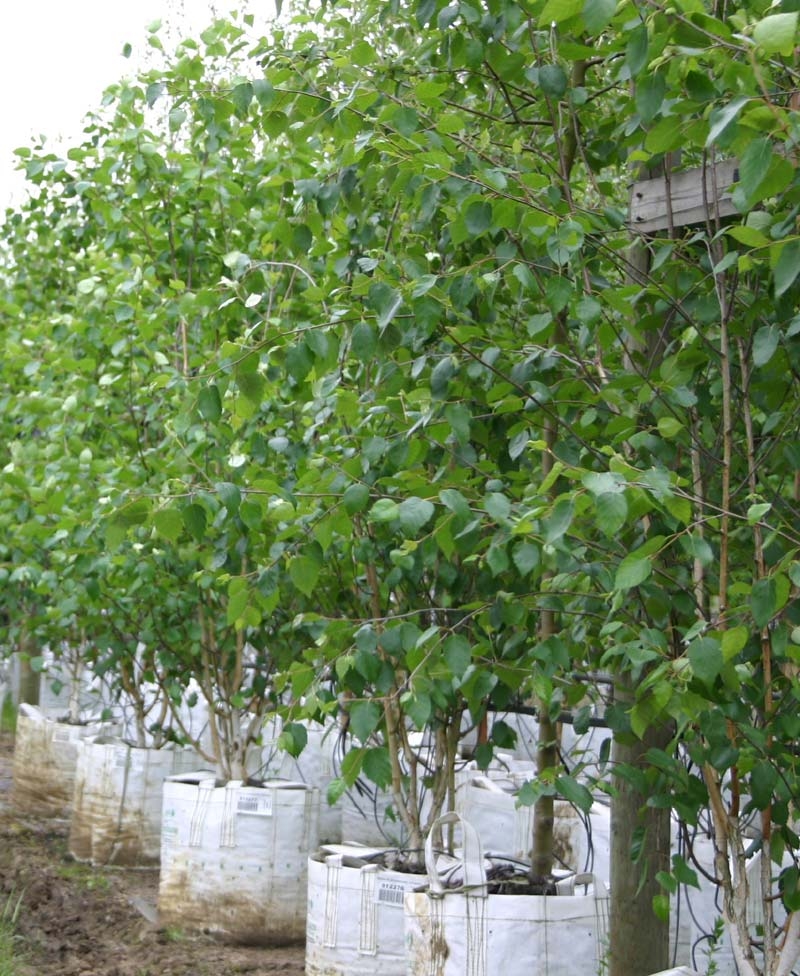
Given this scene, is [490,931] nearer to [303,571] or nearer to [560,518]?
[303,571]

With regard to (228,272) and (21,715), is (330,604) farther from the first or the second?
(21,715)

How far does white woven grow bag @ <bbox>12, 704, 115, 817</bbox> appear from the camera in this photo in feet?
24.3

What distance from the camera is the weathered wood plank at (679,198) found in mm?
2682

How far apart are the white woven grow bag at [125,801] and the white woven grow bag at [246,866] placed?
1153 millimetres

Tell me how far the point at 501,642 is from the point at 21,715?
513 cm

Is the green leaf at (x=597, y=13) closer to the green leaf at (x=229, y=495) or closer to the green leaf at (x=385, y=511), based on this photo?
the green leaf at (x=385, y=511)

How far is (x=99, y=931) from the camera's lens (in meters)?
5.18

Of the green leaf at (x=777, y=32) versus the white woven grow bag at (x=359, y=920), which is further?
the white woven grow bag at (x=359, y=920)

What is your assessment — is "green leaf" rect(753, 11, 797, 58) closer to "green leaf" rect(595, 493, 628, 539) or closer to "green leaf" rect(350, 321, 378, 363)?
"green leaf" rect(595, 493, 628, 539)

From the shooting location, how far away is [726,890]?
2.56 metres

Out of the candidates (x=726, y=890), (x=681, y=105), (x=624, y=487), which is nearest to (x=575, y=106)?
(x=681, y=105)

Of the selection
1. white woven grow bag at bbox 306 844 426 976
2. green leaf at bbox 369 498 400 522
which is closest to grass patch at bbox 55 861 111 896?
white woven grow bag at bbox 306 844 426 976

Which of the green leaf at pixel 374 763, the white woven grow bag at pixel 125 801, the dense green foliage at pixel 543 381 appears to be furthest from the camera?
the white woven grow bag at pixel 125 801

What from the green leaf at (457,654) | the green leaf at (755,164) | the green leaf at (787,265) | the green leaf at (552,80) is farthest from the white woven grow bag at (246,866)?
the green leaf at (755,164)
